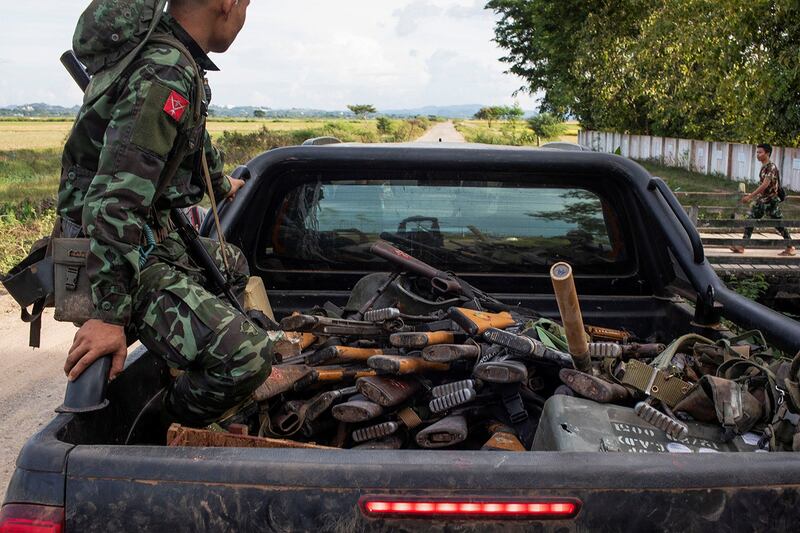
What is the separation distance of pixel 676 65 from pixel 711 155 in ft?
11.6

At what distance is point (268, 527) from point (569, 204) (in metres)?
2.26

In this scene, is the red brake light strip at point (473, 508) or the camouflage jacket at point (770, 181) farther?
the camouflage jacket at point (770, 181)

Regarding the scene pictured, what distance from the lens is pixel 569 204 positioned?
346cm

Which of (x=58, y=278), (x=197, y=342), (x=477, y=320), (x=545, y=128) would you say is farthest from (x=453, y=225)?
(x=545, y=128)

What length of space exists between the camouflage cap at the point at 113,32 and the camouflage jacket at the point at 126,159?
0.03m

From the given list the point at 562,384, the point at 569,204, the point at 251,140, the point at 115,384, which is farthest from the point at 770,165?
the point at 251,140

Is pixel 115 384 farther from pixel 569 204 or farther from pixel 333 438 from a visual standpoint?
pixel 569 204

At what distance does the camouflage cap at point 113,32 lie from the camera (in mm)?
2357

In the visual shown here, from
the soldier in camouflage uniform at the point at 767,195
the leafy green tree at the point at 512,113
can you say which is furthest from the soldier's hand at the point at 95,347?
the leafy green tree at the point at 512,113

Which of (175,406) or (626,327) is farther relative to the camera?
(626,327)

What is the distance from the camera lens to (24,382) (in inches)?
245

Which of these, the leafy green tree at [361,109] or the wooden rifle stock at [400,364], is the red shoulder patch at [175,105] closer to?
the wooden rifle stock at [400,364]

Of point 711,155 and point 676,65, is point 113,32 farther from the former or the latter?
point 676,65

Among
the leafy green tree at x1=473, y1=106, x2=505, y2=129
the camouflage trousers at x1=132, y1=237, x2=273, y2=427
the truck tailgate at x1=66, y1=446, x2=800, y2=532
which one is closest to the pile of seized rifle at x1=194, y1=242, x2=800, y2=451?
the camouflage trousers at x1=132, y1=237, x2=273, y2=427
